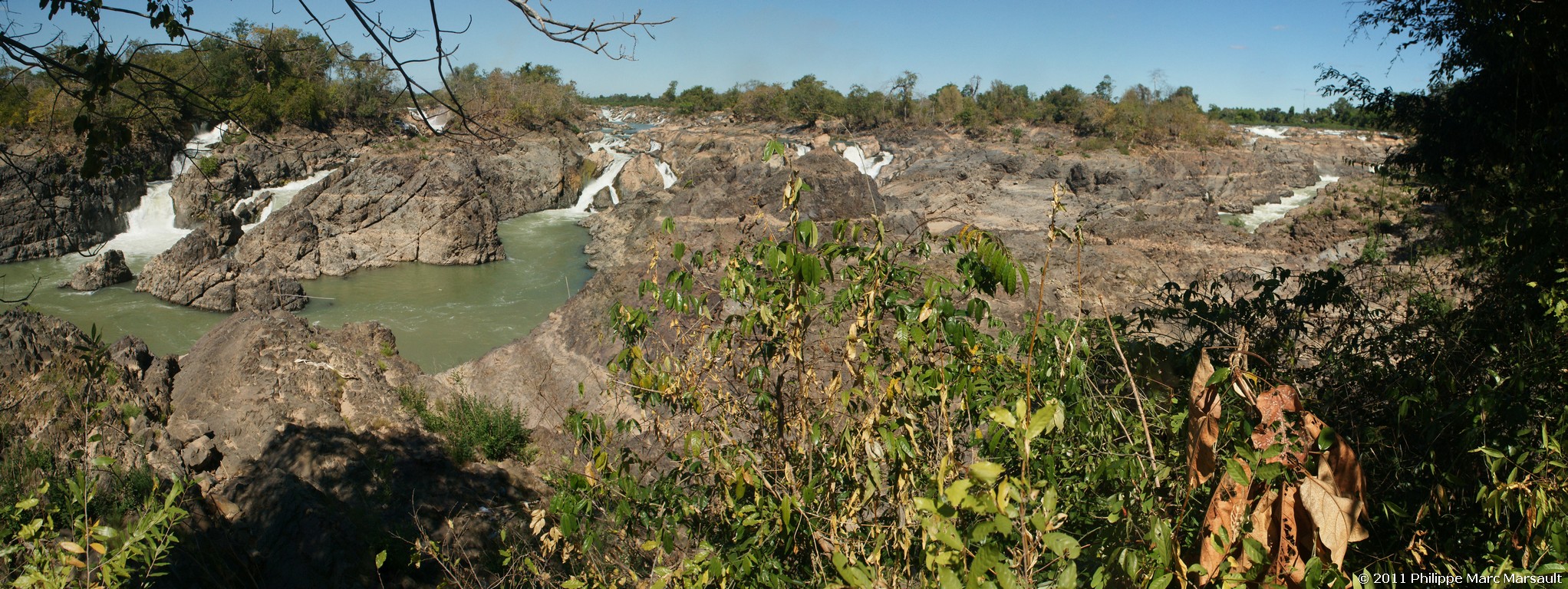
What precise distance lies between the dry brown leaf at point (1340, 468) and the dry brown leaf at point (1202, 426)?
170 mm

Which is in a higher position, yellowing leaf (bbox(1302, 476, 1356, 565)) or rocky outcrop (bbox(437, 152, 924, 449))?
yellowing leaf (bbox(1302, 476, 1356, 565))

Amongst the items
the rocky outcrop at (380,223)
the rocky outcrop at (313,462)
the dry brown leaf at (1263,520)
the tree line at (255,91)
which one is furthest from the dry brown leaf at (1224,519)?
the rocky outcrop at (380,223)

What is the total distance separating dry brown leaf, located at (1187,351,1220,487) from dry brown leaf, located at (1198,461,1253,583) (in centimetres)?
5

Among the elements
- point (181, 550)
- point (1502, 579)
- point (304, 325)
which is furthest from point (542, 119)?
point (1502, 579)

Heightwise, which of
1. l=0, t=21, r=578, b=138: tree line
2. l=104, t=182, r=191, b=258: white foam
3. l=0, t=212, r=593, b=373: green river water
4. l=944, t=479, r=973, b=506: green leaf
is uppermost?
l=0, t=21, r=578, b=138: tree line

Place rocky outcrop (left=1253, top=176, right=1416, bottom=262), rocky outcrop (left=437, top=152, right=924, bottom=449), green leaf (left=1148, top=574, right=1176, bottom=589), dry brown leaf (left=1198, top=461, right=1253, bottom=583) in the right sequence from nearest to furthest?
1. green leaf (left=1148, top=574, right=1176, bottom=589)
2. dry brown leaf (left=1198, top=461, right=1253, bottom=583)
3. rocky outcrop (left=437, top=152, right=924, bottom=449)
4. rocky outcrop (left=1253, top=176, right=1416, bottom=262)

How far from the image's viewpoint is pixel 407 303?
16688 millimetres

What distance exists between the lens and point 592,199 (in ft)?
87.1

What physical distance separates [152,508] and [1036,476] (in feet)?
8.50

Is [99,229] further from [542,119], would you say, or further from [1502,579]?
[1502,579]

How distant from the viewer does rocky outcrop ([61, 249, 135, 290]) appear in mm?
16188

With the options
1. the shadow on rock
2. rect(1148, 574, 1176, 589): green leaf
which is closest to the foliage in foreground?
the shadow on rock

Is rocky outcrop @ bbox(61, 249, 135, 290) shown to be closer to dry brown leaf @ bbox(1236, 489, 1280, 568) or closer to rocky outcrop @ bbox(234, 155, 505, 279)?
rocky outcrop @ bbox(234, 155, 505, 279)

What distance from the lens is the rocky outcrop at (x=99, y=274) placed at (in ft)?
53.1
